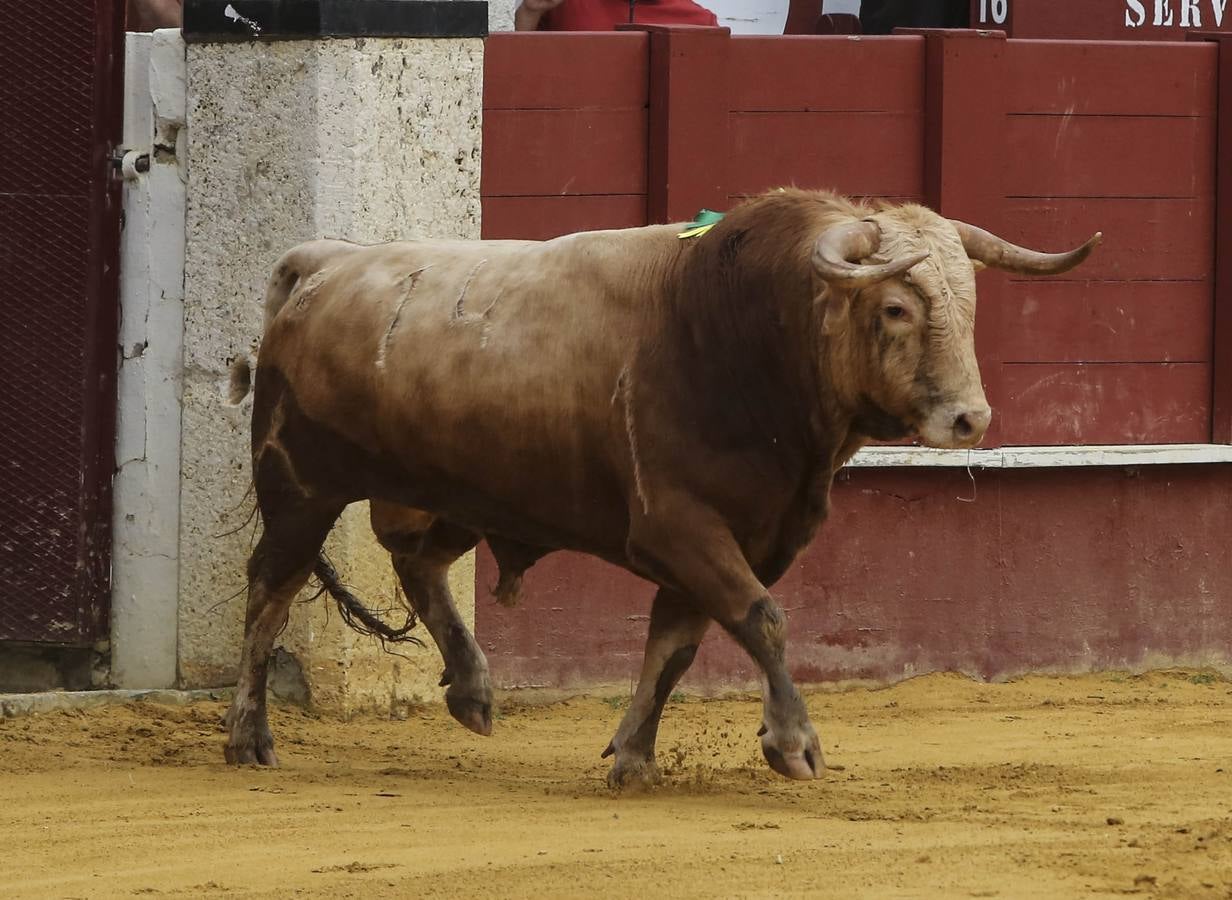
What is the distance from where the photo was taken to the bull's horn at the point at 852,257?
5734 millimetres

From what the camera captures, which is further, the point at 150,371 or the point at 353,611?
the point at 150,371

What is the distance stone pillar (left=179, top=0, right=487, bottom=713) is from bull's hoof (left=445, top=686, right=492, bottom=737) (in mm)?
711

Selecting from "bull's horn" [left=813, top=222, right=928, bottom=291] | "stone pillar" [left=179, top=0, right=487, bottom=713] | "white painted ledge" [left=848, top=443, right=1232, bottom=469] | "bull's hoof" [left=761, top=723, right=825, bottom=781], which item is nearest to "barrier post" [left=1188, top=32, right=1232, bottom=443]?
"white painted ledge" [left=848, top=443, right=1232, bottom=469]

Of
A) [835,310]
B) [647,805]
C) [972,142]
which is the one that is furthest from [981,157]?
[647,805]

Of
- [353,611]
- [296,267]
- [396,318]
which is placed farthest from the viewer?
[353,611]

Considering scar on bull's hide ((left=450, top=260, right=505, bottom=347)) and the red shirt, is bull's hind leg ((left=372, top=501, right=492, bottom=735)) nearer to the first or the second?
scar on bull's hide ((left=450, top=260, right=505, bottom=347))

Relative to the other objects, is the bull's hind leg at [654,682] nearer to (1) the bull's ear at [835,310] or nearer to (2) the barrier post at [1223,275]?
(1) the bull's ear at [835,310]

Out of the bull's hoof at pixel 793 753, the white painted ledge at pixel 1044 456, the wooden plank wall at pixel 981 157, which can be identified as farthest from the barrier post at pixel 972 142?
the bull's hoof at pixel 793 753

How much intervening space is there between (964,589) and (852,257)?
106 inches

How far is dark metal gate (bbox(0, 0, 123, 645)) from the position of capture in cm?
766

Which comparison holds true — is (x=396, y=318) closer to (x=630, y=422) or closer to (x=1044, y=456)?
(x=630, y=422)

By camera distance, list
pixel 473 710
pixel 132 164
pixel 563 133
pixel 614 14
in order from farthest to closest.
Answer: pixel 614 14 < pixel 563 133 < pixel 132 164 < pixel 473 710

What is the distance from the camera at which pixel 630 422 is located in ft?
20.3

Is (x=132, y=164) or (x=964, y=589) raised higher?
(x=132, y=164)
